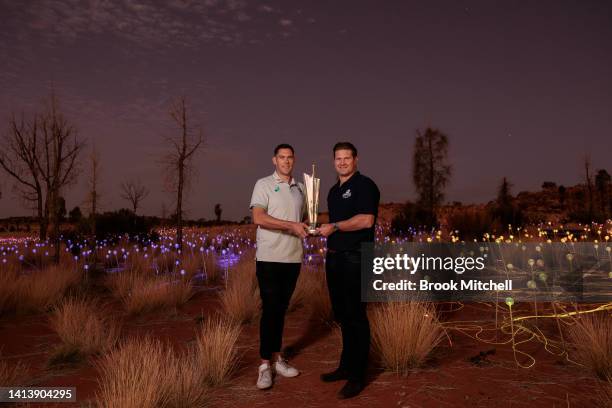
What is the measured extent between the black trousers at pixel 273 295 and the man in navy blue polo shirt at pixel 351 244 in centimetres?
45

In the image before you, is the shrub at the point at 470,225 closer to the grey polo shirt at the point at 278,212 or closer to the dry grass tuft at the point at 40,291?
the dry grass tuft at the point at 40,291

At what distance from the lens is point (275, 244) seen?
4328 mm

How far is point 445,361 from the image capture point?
202 inches

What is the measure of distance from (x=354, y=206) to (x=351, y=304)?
0.85m

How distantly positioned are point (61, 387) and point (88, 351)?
995mm

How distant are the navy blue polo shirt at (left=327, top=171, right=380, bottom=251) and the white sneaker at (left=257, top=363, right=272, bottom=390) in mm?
1354

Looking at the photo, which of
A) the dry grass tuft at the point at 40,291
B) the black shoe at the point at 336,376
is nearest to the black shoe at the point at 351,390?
the black shoe at the point at 336,376

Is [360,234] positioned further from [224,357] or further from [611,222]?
[611,222]

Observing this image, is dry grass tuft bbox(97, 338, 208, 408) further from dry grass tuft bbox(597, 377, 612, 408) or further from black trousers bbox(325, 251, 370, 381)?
dry grass tuft bbox(597, 377, 612, 408)

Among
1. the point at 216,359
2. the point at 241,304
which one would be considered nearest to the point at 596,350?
the point at 216,359

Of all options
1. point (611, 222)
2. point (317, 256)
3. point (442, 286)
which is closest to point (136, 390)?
point (442, 286)

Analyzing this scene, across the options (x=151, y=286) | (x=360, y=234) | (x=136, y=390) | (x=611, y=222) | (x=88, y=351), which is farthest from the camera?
(x=611, y=222)

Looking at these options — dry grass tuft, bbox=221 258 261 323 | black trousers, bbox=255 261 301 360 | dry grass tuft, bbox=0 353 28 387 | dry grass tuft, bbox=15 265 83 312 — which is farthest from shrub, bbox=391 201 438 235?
dry grass tuft, bbox=0 353 28 387

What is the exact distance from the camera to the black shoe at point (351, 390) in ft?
13.5
